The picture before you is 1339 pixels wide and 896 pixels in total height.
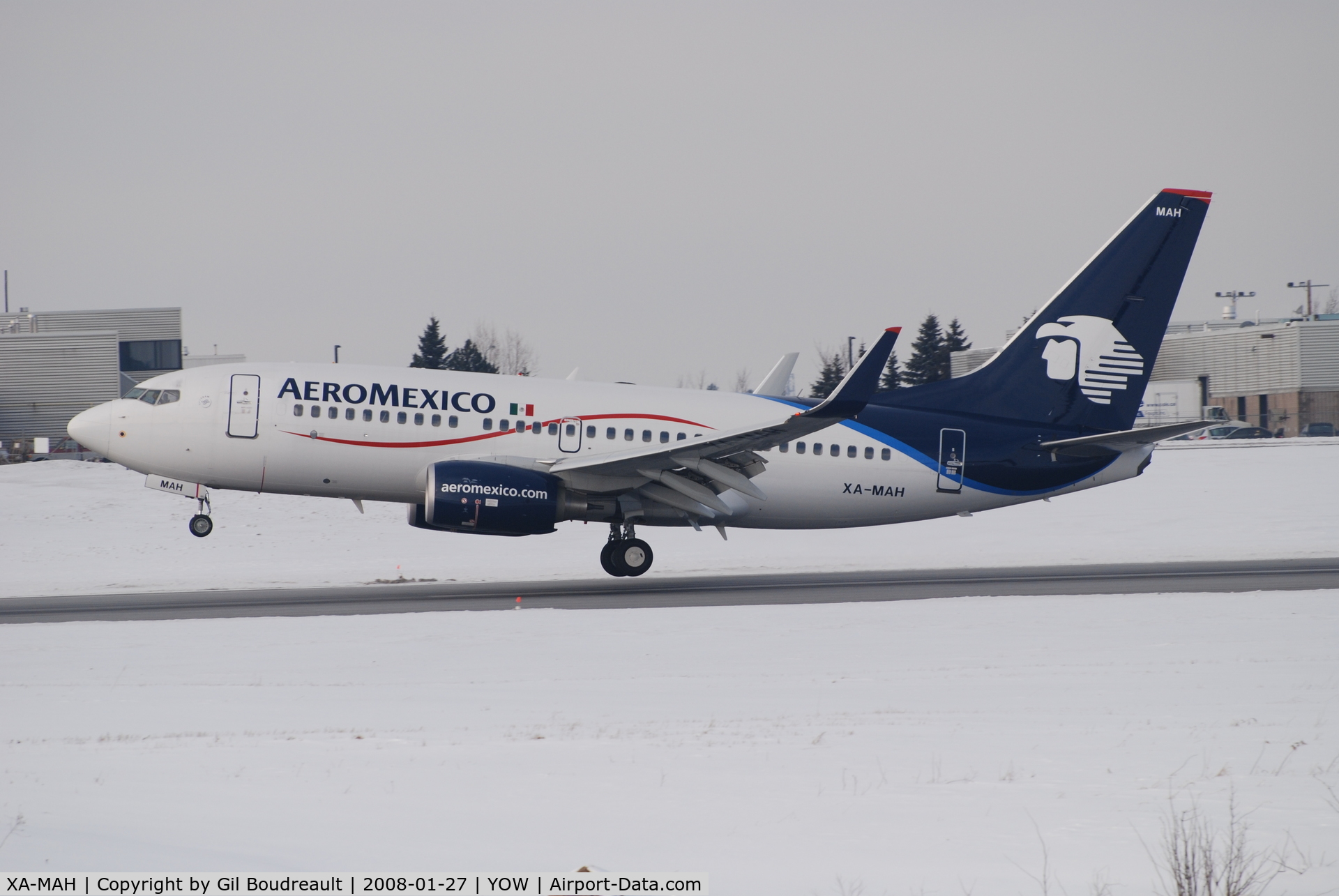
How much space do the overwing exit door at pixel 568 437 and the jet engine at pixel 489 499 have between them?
3.55 feet

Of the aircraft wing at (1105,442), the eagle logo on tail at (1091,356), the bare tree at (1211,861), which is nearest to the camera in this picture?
the bare tree at (1211,861)

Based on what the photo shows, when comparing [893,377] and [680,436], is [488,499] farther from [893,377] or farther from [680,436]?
[893,377]

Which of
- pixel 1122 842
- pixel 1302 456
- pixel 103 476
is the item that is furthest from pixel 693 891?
pixel 1302 456

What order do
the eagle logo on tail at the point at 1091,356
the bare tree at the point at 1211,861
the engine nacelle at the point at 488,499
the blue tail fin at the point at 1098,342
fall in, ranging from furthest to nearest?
the eagle logo on tail at the point at 1091,356
the blue tail fin at the point at 1098,342
the engine nacelle at the point at 488,499
the bare tree at the point at 1211,861

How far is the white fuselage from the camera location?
75.0ft

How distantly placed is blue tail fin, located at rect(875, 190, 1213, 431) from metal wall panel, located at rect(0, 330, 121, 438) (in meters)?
59.6

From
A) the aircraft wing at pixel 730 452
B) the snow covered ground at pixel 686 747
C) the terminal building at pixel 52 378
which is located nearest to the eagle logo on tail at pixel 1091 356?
the aircraft wing at pixel 730 452

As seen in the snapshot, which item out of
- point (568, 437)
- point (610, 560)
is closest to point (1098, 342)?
point (610, 560)

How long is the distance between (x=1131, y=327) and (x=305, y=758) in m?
21.5

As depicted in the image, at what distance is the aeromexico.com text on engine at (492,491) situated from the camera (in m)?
21.7

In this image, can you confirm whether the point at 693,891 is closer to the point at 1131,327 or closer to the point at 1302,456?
the point at 1131,327

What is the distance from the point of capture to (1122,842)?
7.50 meters

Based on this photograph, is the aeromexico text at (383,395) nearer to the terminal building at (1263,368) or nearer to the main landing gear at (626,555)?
the main landing gear at (626,555)

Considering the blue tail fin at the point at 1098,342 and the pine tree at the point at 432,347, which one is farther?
the pine tree at the point at 432,347
